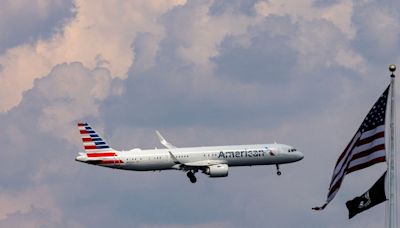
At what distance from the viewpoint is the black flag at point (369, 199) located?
77.8 m

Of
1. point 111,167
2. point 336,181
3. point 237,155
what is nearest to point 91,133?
point 111,167

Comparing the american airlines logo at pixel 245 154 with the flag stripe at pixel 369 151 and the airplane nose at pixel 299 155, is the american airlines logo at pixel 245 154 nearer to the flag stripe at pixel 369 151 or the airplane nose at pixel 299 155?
the airplane nose at pixel 299 155

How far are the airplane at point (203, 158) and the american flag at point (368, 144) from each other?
308ft

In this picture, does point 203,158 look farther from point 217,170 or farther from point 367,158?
point 367,158

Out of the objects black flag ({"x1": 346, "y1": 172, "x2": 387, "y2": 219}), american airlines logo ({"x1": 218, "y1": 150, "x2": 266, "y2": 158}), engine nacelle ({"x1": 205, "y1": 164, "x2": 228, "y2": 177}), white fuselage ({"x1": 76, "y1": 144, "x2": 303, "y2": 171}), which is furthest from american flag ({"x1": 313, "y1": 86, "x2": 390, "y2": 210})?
engine nacelle ({"x1": 205, "y1": 164, "x2": 228, "y2": 177})

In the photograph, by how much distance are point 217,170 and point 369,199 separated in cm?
9623

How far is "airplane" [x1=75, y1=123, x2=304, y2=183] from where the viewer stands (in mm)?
173625

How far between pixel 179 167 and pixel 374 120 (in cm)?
9754

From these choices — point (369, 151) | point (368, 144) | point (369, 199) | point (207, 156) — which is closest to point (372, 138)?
point (368, 144)

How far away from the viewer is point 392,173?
7462 centimetres

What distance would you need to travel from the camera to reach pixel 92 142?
591ft

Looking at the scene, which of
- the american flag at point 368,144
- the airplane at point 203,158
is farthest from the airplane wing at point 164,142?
the american flag at point 368,144

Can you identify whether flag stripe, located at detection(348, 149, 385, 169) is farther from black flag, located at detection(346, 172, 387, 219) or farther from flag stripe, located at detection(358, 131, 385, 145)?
black flag, located at detection(346, 172, 387, 219)

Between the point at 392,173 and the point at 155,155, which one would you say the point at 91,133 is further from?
the point at 392,173
